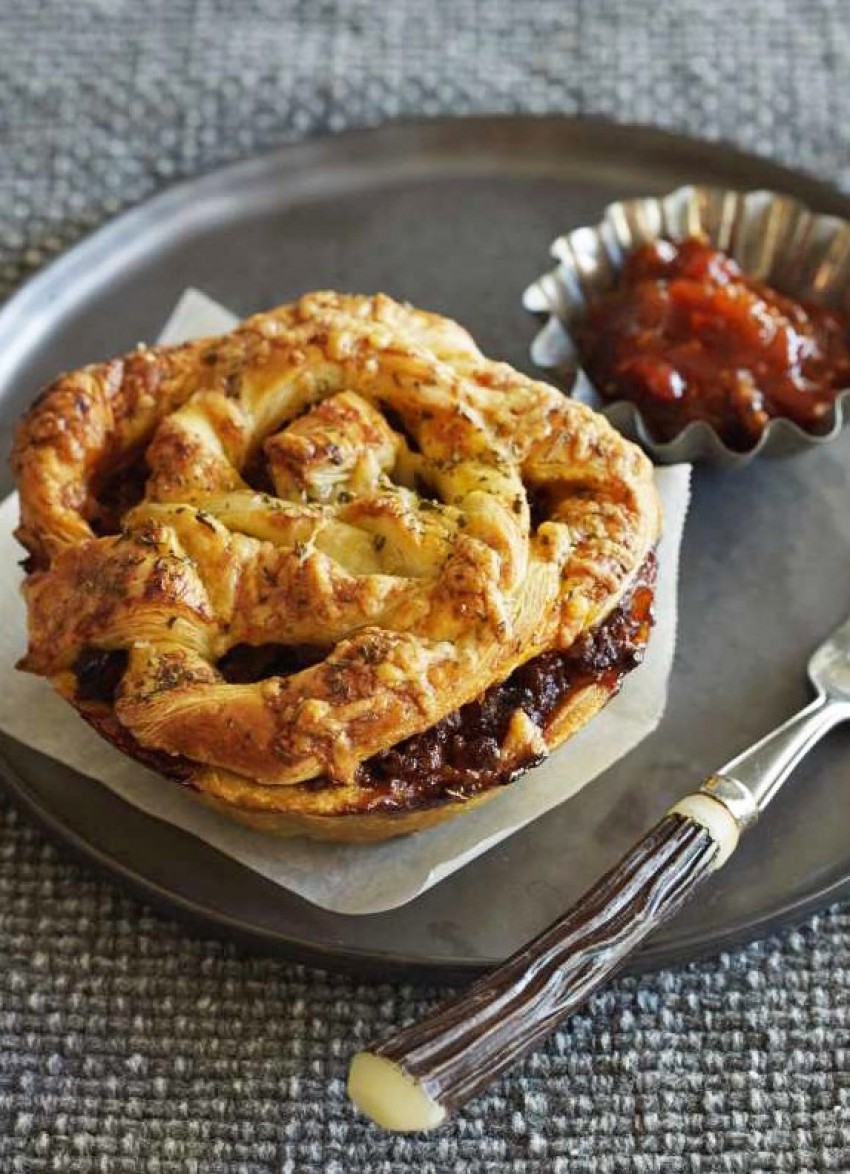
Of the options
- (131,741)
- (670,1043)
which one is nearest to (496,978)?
(670,1043)

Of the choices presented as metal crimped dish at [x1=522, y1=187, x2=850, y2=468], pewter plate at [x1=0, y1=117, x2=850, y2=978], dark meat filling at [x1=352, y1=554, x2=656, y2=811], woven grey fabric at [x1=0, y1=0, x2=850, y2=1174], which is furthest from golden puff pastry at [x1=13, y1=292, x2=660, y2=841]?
metal crimped dish at [x1=522, y1=187, x2=850, y2=468]

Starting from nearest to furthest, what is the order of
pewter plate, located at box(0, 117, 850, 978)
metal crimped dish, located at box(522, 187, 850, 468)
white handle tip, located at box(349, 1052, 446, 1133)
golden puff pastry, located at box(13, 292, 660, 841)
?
white handle tip, located at box(349, 1052, 446, 1133) → golden puff pastry, located at box(13, 292, 660, 841) → pewter plate, located at box(0, 117, 850, 978) → metal crimped dish, located at box(522, 187, 850, 468)

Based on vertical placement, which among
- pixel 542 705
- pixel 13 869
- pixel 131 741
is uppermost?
pixel 542 705

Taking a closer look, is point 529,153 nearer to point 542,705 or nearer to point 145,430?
point 145,430

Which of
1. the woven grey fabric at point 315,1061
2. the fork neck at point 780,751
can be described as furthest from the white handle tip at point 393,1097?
the fork neck at point 780,751

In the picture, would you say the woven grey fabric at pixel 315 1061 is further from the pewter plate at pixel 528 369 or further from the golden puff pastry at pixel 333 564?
the golden puff pastry at pixel 333 564

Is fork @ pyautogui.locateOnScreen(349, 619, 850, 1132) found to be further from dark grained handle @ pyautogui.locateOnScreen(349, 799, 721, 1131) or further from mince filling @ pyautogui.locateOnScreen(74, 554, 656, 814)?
mince filling @ pyautogui.locateOnScreen(74, 554, 656, 814)
